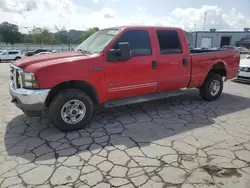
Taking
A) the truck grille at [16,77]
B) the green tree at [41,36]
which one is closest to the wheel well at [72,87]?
the truck grille at [16,77]

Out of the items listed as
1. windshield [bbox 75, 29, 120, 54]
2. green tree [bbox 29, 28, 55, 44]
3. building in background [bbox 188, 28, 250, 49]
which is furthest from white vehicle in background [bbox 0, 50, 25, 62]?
building in background [bbox 188, 28, 250, 49]

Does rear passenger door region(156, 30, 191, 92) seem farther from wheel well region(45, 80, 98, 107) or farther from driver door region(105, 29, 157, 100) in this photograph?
wheel well region(45, 80, 98, 107)

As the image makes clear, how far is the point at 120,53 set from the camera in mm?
4074

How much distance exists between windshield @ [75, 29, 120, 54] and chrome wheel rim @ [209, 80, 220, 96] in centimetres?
330

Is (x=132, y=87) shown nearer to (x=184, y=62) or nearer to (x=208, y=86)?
(x=184, y=62)

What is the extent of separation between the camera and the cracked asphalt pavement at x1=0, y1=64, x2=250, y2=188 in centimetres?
270

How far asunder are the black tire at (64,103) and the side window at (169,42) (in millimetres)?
2048

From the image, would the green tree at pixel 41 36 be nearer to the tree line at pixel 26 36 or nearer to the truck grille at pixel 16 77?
the tree line at pixel 26 36

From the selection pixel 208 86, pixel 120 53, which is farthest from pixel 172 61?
pixel 208 86

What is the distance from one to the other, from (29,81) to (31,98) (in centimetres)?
29

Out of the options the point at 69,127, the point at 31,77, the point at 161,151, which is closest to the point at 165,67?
the point at 161,151

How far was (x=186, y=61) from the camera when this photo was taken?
17.1 ft

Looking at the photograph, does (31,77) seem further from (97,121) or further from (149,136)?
(149,136)

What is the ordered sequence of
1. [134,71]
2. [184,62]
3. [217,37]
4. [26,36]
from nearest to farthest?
[134,71] → [184,62] → [26,36] → [217,37]
